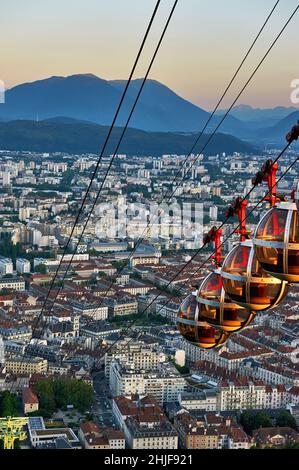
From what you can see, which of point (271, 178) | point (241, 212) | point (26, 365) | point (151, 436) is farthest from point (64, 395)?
point (271, 178)

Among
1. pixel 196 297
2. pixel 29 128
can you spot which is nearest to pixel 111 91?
pixel 29 128

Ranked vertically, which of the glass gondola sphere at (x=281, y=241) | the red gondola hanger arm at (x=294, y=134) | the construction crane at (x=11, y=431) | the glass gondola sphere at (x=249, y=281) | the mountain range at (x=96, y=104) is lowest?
the construction crane at (x=11, y=431)

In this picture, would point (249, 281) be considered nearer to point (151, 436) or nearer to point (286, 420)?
point (151, 436)

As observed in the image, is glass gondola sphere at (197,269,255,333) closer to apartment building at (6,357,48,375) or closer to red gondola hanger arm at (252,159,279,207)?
red gondola hanger arm at (252,159,279,207)

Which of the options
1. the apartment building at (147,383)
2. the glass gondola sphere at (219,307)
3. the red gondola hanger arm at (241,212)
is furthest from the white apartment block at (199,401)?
the red gondola hanger arm at (241,212)

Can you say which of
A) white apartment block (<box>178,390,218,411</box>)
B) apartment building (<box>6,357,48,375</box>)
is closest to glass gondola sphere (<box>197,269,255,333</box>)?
white apartment block (<box>178,390,218,411</box>)

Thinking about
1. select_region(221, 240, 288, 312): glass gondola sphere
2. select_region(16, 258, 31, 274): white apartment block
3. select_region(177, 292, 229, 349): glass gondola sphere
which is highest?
select_region(221, 240, 288, 312): glass gondola sphere

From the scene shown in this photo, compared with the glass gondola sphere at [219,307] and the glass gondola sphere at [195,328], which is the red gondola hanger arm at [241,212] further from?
the glass gondola sphere at [195,328]
